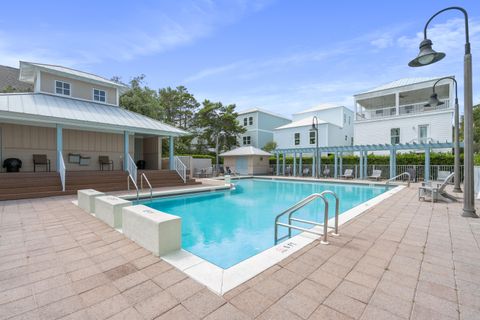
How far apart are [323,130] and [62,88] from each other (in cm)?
2261

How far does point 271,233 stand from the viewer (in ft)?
21.4

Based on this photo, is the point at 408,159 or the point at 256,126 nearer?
the point at 408,159

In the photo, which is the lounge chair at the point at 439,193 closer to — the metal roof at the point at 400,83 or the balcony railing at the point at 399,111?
the balcony railing at the point at 399,111

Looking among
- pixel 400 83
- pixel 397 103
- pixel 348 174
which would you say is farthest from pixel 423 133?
pixel 348 174

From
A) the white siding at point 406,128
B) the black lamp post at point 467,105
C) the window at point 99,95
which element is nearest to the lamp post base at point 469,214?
the black lamp post at point 467,105

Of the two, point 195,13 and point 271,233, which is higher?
point 195,13

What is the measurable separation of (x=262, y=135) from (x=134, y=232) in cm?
2799

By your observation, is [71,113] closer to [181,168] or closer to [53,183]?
[53,183]

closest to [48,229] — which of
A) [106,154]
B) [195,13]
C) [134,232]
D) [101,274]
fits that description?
[134,232]

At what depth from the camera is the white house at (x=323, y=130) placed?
24875 millimetres

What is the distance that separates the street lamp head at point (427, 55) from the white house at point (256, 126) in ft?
81.5

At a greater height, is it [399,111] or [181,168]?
[399,111]

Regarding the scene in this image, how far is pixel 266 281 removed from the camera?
8.87 ft

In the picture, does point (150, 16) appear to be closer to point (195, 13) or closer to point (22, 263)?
point (195, 13)
